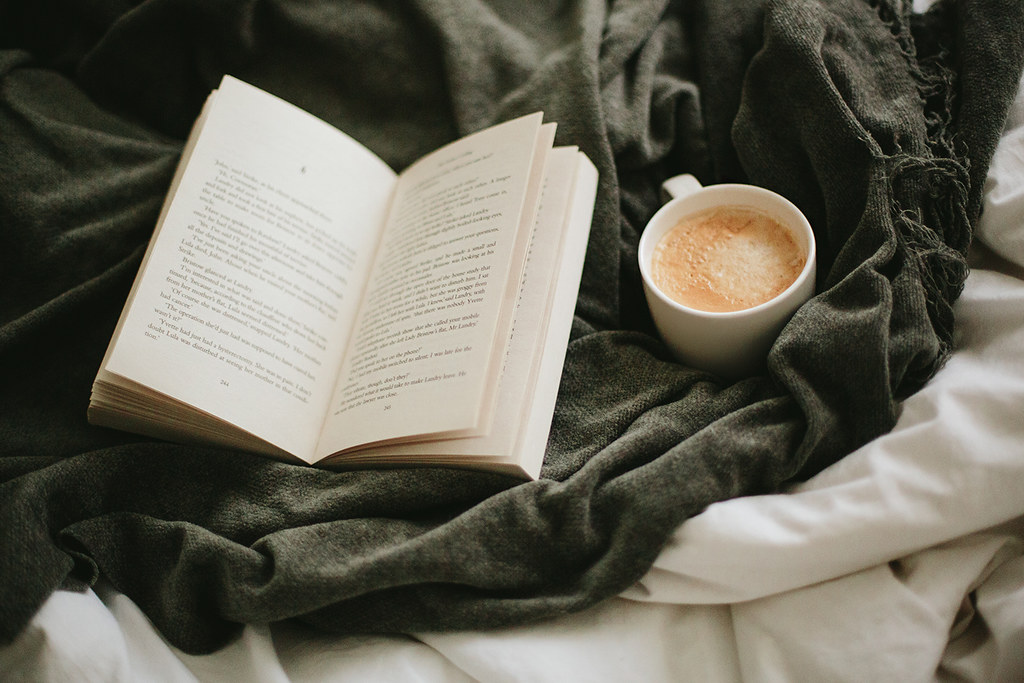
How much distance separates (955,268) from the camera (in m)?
0.61

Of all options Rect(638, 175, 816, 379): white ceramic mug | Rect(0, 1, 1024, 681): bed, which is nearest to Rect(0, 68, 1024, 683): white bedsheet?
Rect(0, 1, 1024, 681): bed

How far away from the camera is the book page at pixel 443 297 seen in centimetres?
60

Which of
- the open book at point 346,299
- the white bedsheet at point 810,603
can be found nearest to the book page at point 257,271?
the open book at point 346,299

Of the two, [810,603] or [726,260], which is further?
[726,260]

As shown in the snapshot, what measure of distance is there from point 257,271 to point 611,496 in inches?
14.6

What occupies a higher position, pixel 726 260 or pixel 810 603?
pixel 726 260

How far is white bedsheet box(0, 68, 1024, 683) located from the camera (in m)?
0.52

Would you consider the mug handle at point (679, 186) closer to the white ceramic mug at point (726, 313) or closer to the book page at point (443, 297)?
the white ceramic mug at point (726, 313)

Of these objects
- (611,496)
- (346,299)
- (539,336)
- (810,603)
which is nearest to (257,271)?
(346,299)

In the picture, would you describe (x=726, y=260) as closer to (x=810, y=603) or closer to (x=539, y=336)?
(x=539, y=336)

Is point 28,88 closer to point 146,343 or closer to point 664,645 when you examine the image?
point 146,343

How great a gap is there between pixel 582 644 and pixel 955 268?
0.43 metres

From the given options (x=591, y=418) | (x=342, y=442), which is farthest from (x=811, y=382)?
(x=342, y=442)

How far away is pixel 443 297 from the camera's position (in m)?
0.65
